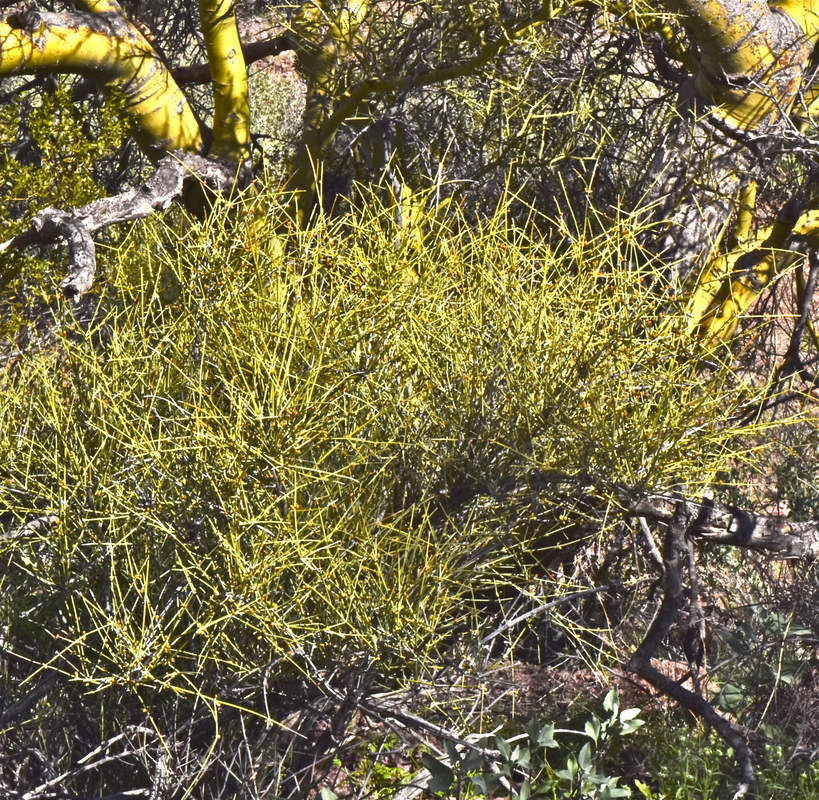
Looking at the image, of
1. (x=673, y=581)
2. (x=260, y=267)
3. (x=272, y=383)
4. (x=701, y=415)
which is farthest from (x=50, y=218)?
(x=673, y=581)

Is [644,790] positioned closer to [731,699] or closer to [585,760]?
[731,699]

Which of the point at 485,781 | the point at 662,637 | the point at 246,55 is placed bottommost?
the point at 662,637

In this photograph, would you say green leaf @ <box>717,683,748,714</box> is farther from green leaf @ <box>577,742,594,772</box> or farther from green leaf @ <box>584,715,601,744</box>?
green leaf @ <box>577,742,594,772</box>

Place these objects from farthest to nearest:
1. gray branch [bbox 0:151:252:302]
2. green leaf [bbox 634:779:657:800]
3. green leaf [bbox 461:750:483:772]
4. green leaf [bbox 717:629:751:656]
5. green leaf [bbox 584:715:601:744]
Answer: green leaf [bbox 717:629:751:656] → green leaf [bbox 634:779:657:800] → green leaf [bbox 584:715:601:744] → gray branch [bbox 0:151:252:302] → green leaf [bbox 461:750:483:772]

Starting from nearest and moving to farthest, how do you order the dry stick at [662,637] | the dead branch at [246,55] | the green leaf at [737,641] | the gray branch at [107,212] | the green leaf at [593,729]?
the gray branch at [107,212]
the green leaf at [593,729]
the dry stick at [662,637]
the green leaf at [737,641]
the dead branch at [246,55]

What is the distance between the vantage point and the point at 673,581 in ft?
10.9

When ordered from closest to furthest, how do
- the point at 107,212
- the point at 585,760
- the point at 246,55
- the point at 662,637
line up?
the point at 585,760 < the point at 107,212 < the point at 662,637 < the point at 246,55

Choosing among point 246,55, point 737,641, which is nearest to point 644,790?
point 737,641

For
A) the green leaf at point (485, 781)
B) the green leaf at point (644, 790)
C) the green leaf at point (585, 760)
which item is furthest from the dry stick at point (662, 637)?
the green leaf at point (485, 781)

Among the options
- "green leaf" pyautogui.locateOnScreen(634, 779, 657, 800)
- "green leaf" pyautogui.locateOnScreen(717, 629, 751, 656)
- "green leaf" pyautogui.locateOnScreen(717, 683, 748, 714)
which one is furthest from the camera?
"green leaf" pyautogui.locateOnScreen(717, 683, 748, 714)

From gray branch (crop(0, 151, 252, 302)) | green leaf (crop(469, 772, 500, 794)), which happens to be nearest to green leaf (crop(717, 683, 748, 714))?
green leaf (crop(469, 772, 500, 794))

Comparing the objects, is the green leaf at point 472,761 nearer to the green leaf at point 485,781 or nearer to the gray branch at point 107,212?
the green leaf at point 485,781

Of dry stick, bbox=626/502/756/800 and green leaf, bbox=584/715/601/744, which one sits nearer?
green leaf, bbox=584/715/601/744

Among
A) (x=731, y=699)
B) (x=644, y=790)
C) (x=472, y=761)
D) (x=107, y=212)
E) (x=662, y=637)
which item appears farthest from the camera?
(x=731, y=699)
